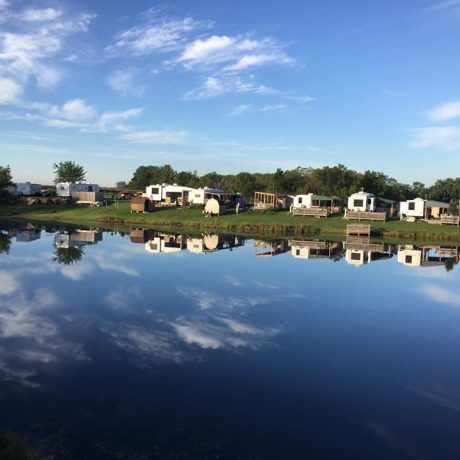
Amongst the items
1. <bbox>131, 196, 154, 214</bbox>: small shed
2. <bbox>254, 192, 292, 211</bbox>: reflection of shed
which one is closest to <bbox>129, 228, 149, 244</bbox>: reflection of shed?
<bbox>131, 196, 154, 214</bbox>: small shed

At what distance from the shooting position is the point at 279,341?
1767cm

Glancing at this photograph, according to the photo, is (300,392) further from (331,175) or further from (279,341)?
(331,175)

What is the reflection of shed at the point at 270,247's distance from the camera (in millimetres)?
44281

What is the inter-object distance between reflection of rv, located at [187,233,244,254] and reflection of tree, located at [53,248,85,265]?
10105 millimetres

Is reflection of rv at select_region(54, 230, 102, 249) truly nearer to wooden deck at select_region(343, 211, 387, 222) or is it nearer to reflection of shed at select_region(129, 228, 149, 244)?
reflection of shed at select_region(129, 228, 149, 244)

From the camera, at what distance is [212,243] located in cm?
5144

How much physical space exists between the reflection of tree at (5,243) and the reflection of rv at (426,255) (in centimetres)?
3364

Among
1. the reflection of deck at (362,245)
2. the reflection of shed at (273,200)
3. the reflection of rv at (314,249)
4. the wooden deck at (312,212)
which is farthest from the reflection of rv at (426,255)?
the reflection of shed at (273,200)

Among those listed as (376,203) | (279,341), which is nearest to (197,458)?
(279,341)

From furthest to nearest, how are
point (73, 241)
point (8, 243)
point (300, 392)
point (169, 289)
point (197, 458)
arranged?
point (73, 241) < point (8, 243) < point (169, 289) < point (300, 392) < point (197, 458)

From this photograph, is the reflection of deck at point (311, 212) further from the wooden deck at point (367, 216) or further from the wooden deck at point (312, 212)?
the wooden deck at point (367, 216)

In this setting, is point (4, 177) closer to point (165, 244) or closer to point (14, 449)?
point (165, 244)

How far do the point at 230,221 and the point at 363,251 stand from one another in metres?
26.8

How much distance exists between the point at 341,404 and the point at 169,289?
1517cm
